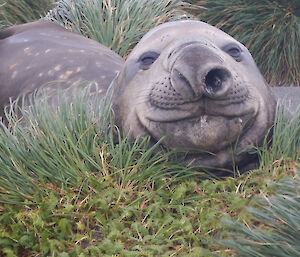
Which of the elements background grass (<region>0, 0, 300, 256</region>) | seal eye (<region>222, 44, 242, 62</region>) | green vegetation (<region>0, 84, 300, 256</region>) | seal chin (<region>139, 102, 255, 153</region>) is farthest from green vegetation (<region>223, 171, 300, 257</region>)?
seal eye (<region>222, 44, 242, 62</region>)

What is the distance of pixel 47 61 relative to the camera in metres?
4.89

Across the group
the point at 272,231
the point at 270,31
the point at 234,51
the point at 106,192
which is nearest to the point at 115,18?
the point at 270,31

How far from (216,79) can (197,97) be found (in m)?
0.13

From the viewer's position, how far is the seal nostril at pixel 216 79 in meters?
3.11

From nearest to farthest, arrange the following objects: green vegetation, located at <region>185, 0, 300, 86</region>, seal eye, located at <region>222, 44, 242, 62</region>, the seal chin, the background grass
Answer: the background grass → the seal chin → seal eye, located at <region>222, 44, 242, 62</region> → green vegetation, located at <region>185, 0, 300, 86</region>

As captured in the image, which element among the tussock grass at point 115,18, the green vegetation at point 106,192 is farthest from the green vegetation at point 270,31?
the green vegetation at point 106,192

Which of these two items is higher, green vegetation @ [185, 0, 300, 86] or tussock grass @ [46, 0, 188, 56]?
tussock grass @ [46, 0, 188, 56]

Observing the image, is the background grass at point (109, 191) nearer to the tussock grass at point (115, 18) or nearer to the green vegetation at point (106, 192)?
the green vegetation at point (106, 192)

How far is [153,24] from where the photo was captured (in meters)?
6.70

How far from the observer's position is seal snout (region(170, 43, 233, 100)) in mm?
3076

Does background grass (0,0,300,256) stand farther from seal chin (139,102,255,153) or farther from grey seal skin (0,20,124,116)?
grey seal skin (0,20,124,116)

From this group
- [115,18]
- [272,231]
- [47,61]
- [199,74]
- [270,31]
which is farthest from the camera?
[270,31]

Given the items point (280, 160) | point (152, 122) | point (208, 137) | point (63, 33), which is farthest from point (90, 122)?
point (63, 33)

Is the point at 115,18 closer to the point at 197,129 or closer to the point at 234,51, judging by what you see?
the point at 234,51
